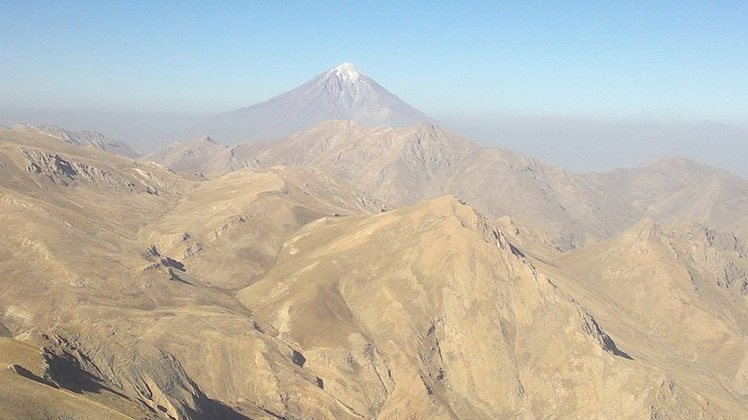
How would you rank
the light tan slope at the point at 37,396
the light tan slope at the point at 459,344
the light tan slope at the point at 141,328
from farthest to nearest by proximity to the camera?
1. the light tan slope at the point at 459,344
2. the light tan slope at the point at 141,328
3. the light tan slope at the point at 37,396

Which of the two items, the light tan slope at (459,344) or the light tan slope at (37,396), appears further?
the light tan slope at (459,344)

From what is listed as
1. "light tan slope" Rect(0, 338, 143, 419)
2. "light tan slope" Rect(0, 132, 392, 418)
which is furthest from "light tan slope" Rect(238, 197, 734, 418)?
"light tan slope" Rect(0, 338, 143, 419)

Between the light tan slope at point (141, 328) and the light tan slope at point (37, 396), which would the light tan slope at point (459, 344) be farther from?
the light tan slope at point (37, 396)

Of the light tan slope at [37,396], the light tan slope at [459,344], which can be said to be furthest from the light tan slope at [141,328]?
the light tan slope at [459,344]

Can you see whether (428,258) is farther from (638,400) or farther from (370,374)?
(638,400)

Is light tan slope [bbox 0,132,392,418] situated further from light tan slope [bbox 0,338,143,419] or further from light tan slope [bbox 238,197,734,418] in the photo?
light tan slope [bbox 238,197,734,418]

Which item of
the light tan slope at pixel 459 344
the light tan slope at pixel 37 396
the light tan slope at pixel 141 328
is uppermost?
the light tan slope at pixel 37 396

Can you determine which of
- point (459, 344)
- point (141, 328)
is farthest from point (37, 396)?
point (459, 344)

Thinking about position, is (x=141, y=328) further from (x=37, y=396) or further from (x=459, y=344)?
(x=459, y=344)

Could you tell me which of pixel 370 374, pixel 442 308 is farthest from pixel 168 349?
pixel 442 308

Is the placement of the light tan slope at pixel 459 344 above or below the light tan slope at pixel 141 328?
below
